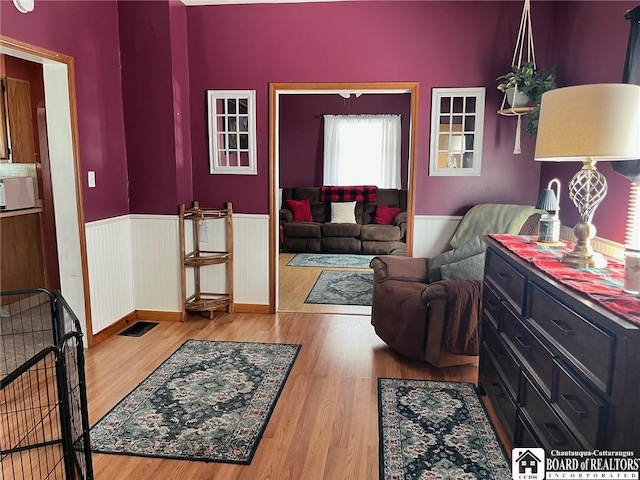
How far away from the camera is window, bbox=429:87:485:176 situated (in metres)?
3.92

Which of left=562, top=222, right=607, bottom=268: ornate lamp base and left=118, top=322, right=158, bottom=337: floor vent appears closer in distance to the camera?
left=562, top=222, right=607, bottom=268: ornate lamp base

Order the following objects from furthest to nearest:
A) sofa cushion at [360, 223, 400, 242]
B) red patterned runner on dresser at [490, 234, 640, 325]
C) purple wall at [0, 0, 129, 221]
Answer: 1. sofa cushion at [360, 223, 400, 242]
2. purple wall at [0, 0, 129, 221]
3. red patterned runner on dresser at [490, 234, 640, 325]

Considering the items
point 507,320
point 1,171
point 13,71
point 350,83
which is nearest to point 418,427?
point 507,320

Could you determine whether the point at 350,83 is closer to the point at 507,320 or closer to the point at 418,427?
the point at 507,320

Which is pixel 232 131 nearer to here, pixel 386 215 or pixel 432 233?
pixel 432 233

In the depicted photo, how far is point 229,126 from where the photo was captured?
4211 millimetres

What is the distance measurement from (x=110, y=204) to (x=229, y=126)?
1.23 metres

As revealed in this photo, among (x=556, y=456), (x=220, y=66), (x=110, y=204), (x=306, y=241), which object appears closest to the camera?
(x=556, y=456)

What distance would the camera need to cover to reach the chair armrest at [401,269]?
3.54 meters

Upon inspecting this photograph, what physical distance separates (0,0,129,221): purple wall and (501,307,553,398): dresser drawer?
2.96m

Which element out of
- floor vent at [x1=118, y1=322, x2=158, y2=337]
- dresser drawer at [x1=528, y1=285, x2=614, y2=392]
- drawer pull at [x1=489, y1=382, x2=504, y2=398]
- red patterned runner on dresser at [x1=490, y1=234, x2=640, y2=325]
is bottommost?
floor vent at [x1=118, y1=322, x2=158, y2=337]

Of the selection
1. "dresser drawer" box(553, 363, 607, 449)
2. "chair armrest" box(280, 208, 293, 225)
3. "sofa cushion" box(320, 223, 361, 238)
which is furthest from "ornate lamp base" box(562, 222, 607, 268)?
"chair armrest" box(280, 208, 293, 225)

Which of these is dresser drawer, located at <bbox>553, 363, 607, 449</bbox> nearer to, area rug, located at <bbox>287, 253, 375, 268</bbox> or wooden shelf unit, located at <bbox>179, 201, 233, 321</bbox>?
wooden shelf unit, located at <bbox>179, 201, 233, 321</bbox>

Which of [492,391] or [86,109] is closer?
[492,391]
